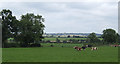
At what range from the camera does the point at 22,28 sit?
82.8 meters

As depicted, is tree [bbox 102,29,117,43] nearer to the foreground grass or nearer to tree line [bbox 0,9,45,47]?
tree line [bbox 0,9,45,47]

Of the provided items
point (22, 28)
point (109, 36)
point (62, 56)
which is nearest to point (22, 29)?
point (22, 28)

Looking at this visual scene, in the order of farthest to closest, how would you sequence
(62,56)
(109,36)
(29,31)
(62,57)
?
(109,36) → (29,31) → (62,56) → (62,57)

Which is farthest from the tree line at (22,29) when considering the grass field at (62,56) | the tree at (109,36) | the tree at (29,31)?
the tree at (109,36)

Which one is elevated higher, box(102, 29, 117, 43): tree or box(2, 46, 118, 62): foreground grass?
box(2, 46, 118, 62): foreground grass

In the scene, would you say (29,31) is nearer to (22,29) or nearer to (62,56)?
(22,29)

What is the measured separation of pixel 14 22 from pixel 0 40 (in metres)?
8.50

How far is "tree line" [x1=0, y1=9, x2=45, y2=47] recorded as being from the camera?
8125 cm

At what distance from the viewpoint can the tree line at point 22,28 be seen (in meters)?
81.2

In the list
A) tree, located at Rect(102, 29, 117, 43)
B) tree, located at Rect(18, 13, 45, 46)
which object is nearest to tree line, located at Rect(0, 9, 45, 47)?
tree, located at Rect(18, 13, 45, 46)

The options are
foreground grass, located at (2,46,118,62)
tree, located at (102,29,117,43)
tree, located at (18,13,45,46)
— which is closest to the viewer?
foreground grass, located at (2,46,118,62)

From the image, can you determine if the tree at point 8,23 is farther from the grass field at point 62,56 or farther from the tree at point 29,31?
the grass field at point 62,56

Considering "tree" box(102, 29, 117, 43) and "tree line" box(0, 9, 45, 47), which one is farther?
"tree" box(102, 29, 117, 43)

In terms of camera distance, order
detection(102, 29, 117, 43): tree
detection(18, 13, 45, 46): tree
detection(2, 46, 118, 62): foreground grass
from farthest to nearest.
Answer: detection(102, 29, 117, 43): tree < detection(18, 13, 45, 46): tree < detection(2, 46, 118, 62): foreground grass
